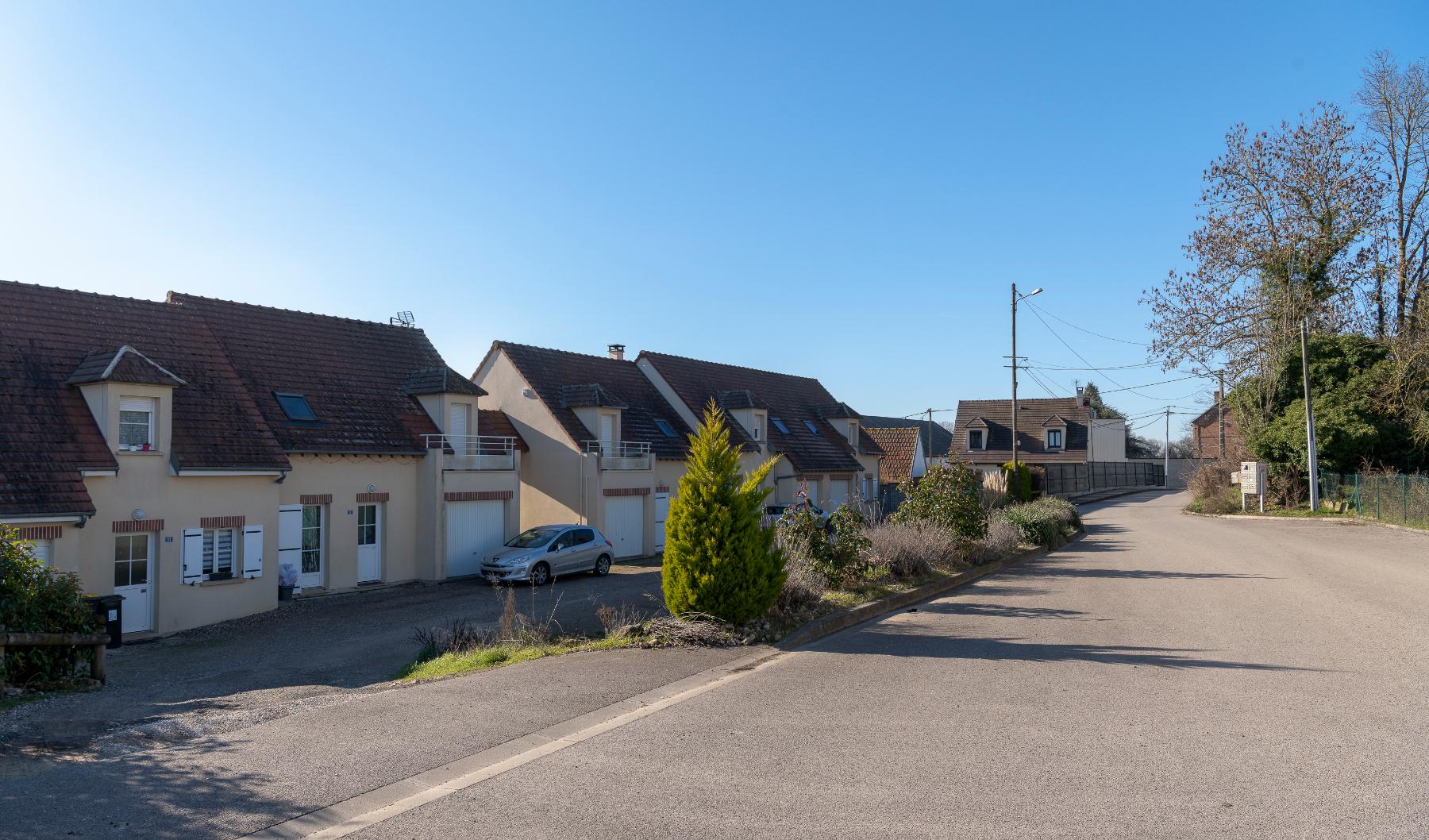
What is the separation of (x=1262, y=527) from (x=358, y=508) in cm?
2868

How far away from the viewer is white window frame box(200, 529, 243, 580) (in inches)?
676

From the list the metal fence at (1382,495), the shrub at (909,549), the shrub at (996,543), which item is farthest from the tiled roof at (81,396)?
the metal fence at (1382,495)

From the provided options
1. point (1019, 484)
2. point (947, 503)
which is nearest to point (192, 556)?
point (947, 503)

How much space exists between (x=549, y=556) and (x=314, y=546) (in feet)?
16.2

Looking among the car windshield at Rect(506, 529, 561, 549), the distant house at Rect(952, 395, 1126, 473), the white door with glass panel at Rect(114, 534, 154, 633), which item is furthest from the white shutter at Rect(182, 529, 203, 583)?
the distant house at Rect(952, 395, 1126, 473)

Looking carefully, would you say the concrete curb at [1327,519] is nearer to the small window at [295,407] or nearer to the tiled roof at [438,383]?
the tiled roof at [438,383]

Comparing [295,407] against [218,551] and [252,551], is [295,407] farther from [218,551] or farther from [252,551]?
[218,551]

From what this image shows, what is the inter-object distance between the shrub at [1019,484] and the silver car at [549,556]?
770 inches

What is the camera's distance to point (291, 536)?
64.0 ft

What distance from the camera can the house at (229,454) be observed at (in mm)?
15477

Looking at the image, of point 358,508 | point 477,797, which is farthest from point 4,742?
point 358,508

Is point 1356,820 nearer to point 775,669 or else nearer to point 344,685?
point 775,669

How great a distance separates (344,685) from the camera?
416 inches

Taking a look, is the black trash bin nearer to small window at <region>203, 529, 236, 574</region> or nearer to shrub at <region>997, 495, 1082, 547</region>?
small window at <region>203, 529, 236, 574</region>
